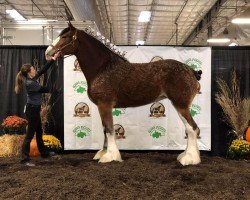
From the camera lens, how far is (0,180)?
4145 mm

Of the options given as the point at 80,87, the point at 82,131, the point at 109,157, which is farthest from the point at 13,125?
the point at 109,157

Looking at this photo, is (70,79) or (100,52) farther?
(70,79)

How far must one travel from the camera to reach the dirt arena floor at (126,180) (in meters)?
3.62

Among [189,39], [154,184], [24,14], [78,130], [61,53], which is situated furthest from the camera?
[189,39]

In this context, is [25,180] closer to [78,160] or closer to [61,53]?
[78,160]

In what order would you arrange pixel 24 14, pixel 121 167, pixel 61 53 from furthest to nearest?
pixel 24 14, pixel 61 53, pixel 121 167

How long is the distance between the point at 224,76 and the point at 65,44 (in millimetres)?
2999

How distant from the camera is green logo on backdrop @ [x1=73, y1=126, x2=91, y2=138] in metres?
6.29

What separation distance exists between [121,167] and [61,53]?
1.78m

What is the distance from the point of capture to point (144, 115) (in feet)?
20.7

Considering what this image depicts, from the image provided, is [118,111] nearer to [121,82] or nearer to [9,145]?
[121,82]

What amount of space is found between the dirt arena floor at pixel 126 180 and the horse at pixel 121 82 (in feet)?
1.22

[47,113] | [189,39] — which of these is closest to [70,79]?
[47,113]

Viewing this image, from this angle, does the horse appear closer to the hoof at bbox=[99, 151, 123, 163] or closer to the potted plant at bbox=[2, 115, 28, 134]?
the hoof at bbox=[99, 151, 123, 163]
